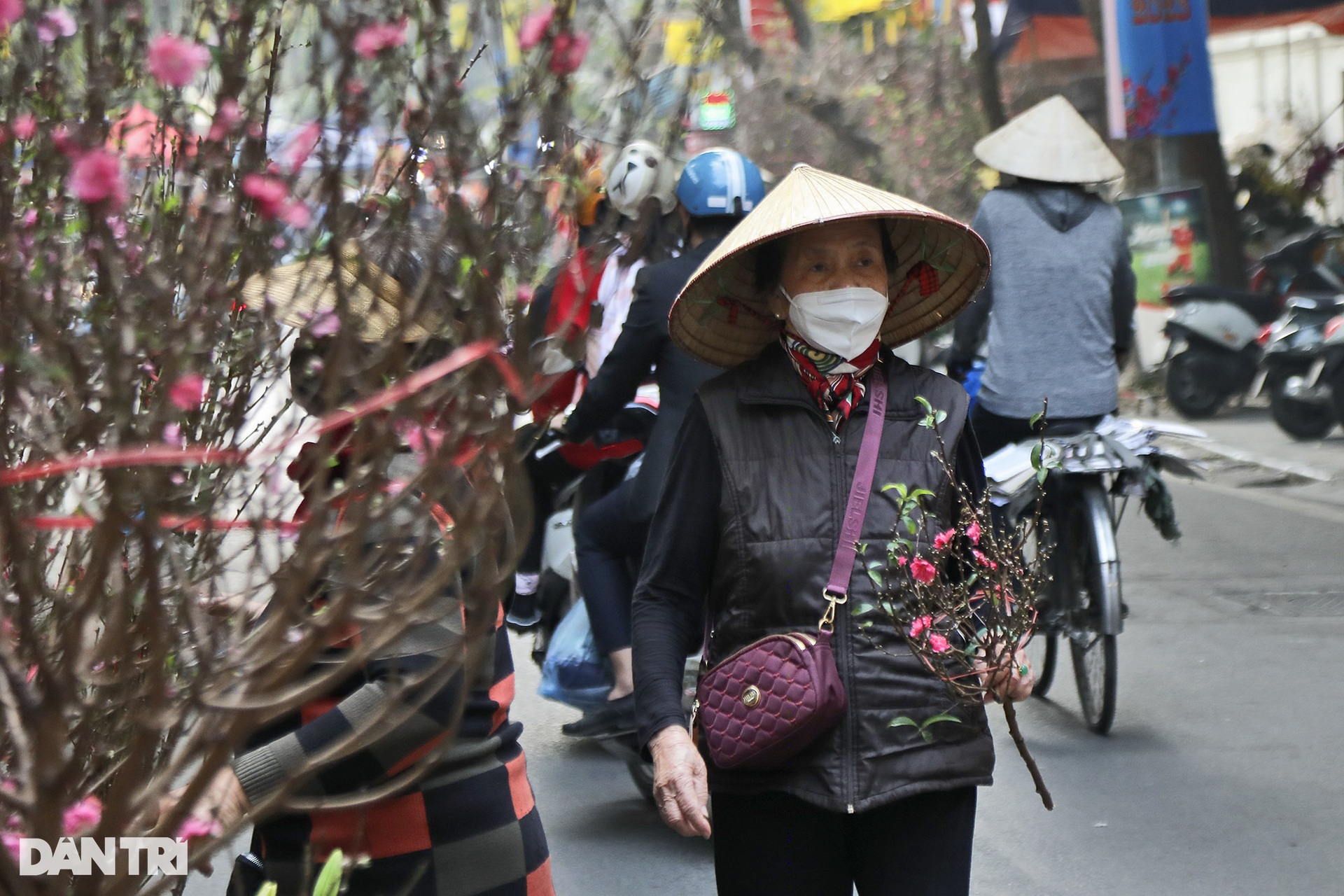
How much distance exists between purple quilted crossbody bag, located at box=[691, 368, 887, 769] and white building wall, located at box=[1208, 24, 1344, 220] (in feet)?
67.8

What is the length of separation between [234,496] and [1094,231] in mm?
4541

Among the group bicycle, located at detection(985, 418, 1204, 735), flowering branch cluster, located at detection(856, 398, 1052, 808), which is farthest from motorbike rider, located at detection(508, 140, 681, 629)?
bicycle, located at detection(985, 418, 1204, 735)

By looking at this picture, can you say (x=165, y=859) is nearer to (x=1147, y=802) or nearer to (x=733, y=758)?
(x=733, y=758)

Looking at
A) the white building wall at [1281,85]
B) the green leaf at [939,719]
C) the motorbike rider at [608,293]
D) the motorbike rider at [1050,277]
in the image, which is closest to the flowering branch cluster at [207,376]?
the motorbike rider at [608,293]

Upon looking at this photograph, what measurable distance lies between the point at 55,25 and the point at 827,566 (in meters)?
1.40

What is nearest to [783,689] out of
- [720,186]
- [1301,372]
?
[720,186]

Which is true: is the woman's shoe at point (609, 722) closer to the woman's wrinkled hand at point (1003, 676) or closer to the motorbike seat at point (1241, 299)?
the woman's wrinkled hand at point (1003, 676)

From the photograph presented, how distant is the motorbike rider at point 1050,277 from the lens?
20.4 feet

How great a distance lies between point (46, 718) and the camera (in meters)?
1.41

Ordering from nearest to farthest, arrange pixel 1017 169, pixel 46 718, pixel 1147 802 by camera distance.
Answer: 1. pixel 46 718
2. pixel 1147 802
3. pixel 1017 169

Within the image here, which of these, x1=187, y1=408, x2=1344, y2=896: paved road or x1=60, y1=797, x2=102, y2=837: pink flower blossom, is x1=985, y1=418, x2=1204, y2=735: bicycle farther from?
x1=60, y1=797, x2=102, y2=837: pink flower blossom

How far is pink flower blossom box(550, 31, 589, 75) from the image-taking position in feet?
5.56

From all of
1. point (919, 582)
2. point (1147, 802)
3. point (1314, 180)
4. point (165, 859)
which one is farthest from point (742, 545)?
point (1314, 180)

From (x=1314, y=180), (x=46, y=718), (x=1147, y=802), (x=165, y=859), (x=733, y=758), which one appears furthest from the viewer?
(x=1314, y=180)
